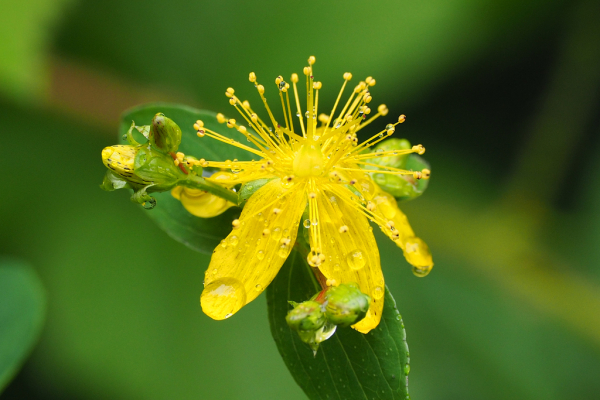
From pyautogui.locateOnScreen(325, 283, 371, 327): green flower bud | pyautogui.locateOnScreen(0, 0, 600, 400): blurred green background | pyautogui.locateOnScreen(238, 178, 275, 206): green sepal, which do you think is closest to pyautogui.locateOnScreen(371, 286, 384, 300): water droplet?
pyautogui.locateOnScreen(325, 283, 371, 327): green flower bud

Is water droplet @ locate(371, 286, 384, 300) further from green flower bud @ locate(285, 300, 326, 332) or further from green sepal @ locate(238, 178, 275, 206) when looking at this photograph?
green sepal @ locate(238, 178, 275, 206)

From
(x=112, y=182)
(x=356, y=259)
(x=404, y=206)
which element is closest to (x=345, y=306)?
(x=356, y=259)

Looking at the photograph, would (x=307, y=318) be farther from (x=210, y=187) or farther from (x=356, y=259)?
(x=210, y=187)

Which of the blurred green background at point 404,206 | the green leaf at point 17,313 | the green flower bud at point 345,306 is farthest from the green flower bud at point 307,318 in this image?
the blurred green background at point 404,206

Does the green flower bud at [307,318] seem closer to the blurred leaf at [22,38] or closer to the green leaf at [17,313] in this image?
the green leaf at [17,313]

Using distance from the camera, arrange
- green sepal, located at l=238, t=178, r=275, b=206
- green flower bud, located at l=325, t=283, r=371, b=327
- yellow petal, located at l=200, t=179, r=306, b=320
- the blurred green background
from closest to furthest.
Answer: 1. green flower bud, located at l=325, t=283, r=371, b=327
2. yellow petal, located at l=200, t=179, r=306, b=320
3. green sepal, located at l=238, t=178, r=275, b=206
4. the blurred green background

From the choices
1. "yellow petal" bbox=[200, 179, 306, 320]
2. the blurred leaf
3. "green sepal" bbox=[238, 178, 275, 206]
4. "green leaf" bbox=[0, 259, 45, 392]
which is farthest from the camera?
the blurred leaf
